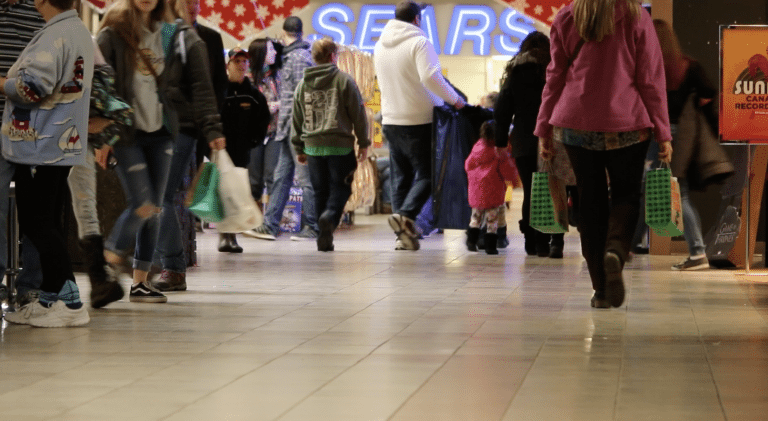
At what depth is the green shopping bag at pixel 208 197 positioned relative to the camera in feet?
20.5

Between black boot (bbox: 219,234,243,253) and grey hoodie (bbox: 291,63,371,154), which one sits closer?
black boot (bbox: 219,234,243,253)

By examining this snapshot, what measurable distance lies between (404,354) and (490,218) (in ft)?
18.2

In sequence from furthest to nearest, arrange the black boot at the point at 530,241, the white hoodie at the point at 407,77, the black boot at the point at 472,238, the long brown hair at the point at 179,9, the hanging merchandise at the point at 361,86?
the hanging merchandise at the point at 361,86
the white hoodie at the point at 407,77
the black boot at the point at 472,238
the black boot at the point at 530,241
the long brown hair at the point at 179,9

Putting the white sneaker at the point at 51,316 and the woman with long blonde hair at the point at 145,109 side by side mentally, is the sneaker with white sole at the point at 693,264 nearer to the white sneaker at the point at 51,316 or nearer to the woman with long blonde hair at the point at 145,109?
the woman with long blonde hair at the point at 145,109

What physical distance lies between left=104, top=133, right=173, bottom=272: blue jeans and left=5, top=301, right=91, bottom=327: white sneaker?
69 centimetres

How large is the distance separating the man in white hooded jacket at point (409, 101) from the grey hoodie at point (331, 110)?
0.35 m

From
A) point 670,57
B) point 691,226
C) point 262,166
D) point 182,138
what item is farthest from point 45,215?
point 262,166

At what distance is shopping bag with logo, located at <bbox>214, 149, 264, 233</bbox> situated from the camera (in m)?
6.28

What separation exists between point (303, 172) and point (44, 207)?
6.42 meters

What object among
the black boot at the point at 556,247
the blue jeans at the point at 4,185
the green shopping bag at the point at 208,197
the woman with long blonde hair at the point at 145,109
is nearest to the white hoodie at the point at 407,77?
the black boot at the point at 556,247

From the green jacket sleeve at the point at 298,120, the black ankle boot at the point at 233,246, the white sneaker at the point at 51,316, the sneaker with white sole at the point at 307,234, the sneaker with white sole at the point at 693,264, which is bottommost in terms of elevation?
the sneaker with white sole at the point at 307,234

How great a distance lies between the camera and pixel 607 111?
584 cm

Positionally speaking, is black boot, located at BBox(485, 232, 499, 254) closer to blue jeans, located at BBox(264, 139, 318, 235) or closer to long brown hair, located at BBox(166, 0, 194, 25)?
blue jeans, located at BBox(264, 139, 318, 235)

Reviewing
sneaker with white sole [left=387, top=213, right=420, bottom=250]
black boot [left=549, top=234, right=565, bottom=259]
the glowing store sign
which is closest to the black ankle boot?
sneaker with white sole [left=387, top=213, right=420, bottom=250]
